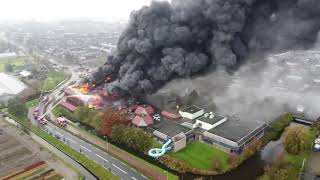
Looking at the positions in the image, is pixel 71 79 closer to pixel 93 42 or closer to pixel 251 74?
pixel 251 74

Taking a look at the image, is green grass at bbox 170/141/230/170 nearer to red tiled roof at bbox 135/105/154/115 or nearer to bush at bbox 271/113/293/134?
bush at bbox 271/113/293/134

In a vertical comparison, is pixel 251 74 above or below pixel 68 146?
above

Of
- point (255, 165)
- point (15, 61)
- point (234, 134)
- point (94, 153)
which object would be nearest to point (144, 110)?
point (94, 153)

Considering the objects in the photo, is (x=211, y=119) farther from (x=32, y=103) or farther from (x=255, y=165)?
(x=32, y=103)

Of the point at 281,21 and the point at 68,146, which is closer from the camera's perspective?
the point at 68,146

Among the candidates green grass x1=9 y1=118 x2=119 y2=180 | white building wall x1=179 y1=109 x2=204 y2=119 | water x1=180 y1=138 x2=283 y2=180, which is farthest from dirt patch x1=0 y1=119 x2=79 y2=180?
white building wall x1=179 y1=109 x2=204 y2=119

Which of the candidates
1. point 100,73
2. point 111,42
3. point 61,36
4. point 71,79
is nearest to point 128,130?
point 100,73
